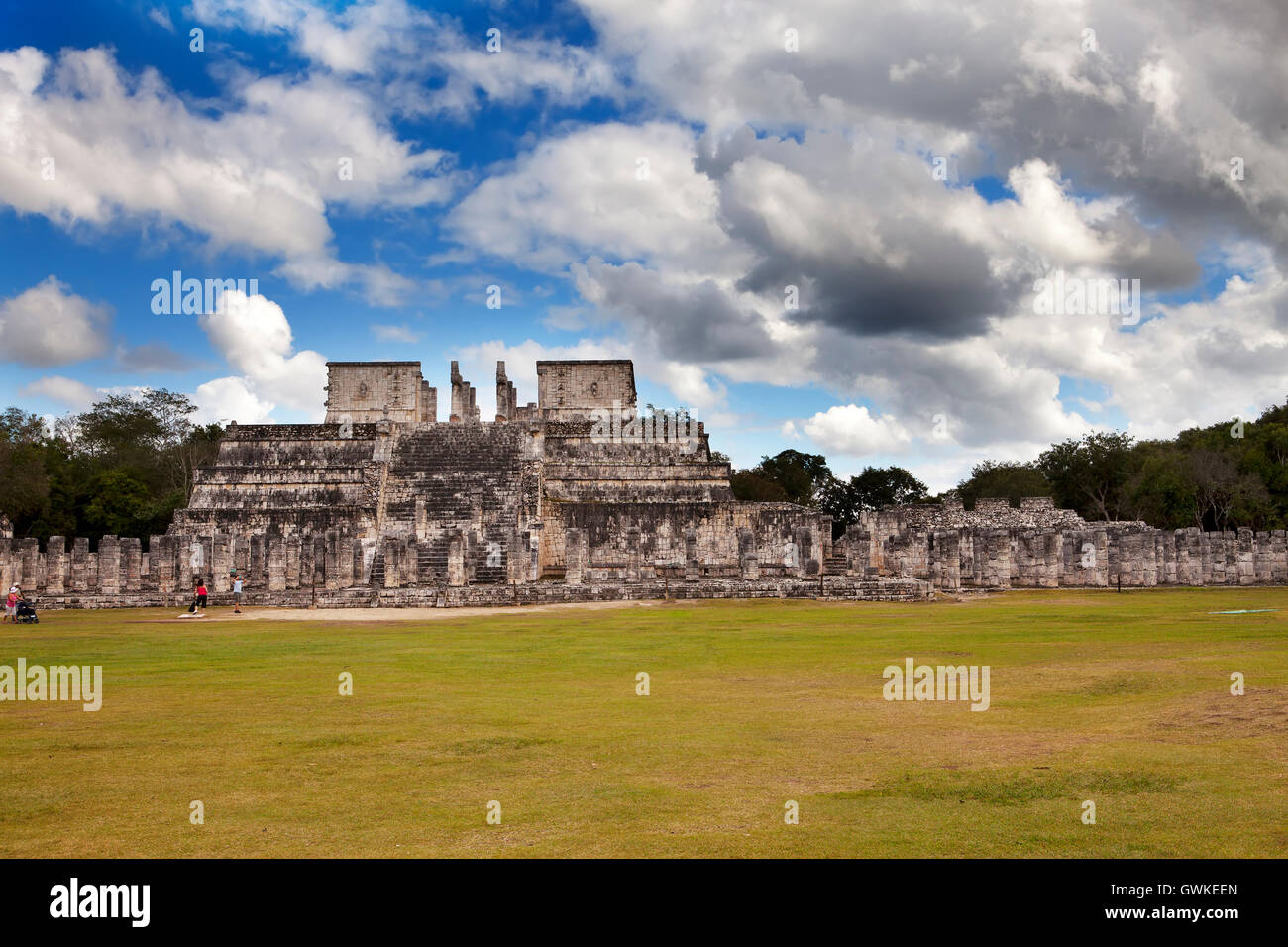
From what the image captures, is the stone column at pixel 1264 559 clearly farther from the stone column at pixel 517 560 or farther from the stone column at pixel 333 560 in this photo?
the stone column at pixel 333 560

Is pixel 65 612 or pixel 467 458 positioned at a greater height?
pixel 467 458

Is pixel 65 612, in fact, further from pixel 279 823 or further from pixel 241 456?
pixel 279 823

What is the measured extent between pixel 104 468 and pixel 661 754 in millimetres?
54013

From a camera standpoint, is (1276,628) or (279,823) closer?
(279,823)

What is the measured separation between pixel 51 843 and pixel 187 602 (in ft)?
75.6

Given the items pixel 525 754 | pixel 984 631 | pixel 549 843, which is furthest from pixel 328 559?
pixel 549 843

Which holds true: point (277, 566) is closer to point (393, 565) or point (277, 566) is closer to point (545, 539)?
point (393, 565)

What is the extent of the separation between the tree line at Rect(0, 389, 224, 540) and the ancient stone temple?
357 inches

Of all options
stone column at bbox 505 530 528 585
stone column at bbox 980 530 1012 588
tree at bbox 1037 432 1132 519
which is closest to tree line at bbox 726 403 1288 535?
tree at bbox 1037 432 1132 519

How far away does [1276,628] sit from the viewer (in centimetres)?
1644

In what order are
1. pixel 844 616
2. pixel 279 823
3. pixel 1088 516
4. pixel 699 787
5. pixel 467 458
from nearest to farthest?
pixel 279 823 → pixel 699 787 → pixel 844 616 → pixel 467 458 → pixel 1088 516

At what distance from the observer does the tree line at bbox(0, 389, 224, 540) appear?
143 ft

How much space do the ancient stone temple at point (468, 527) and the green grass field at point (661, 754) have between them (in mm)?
12323

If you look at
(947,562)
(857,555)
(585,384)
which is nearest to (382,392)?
(585,384)
